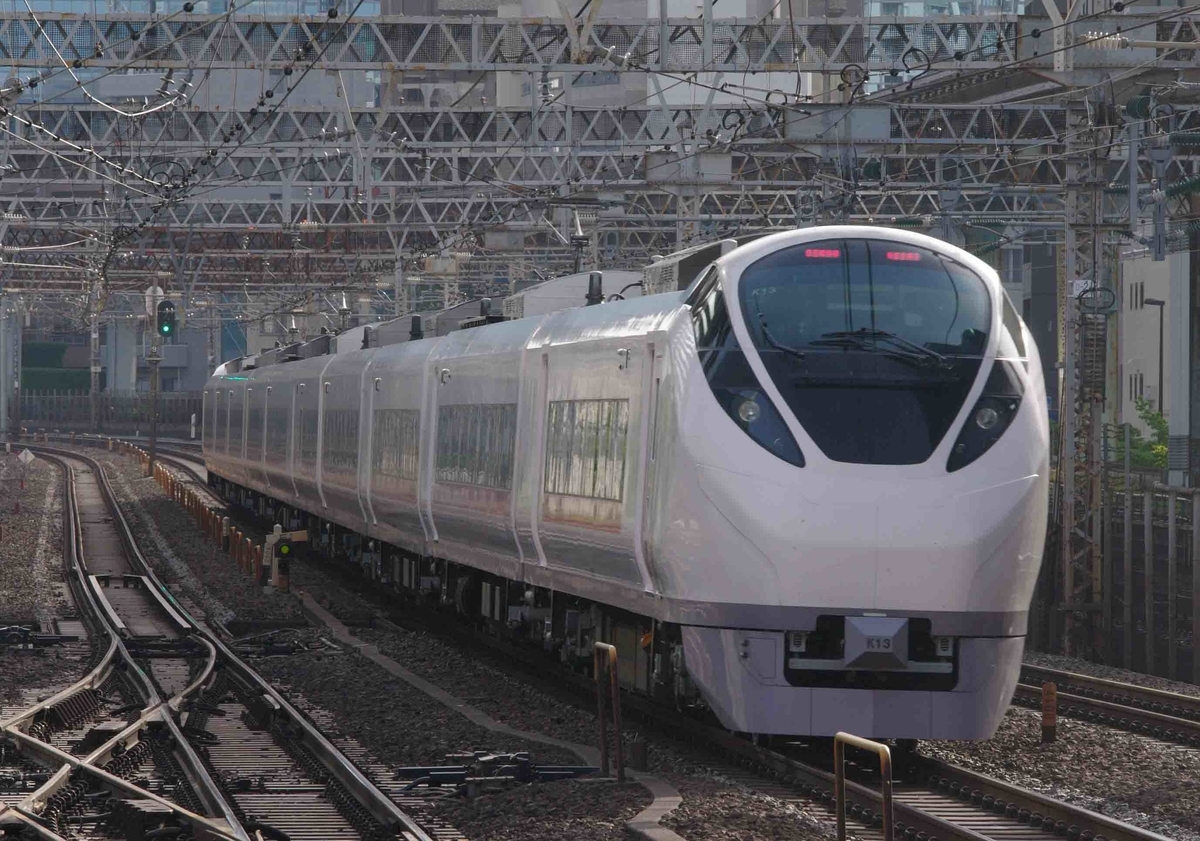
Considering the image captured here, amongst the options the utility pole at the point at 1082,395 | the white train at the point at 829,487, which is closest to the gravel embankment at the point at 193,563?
the utility pole at the point at 1082,395

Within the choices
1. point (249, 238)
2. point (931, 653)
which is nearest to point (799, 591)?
point (931, 653)

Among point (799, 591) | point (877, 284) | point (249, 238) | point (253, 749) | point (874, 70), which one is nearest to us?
point (799, 591)

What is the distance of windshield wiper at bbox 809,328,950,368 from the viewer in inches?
479

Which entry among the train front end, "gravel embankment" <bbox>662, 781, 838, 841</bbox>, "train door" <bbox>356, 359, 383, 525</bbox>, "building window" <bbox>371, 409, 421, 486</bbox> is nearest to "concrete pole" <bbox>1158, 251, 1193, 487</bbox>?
"train door" <bbox>356, 359, 383, 525</bbox>

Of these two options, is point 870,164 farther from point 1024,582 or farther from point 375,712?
point 1024,582

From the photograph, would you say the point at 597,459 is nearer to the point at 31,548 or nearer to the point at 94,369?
the point at 31,548

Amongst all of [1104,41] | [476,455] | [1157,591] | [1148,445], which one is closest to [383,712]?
[476,455]

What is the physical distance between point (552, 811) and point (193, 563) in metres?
22.2

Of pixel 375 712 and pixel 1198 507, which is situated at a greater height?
pixel 1198 507

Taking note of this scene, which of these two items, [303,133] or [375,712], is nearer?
[375,712]

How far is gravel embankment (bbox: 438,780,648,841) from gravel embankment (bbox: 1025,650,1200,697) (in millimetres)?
8899

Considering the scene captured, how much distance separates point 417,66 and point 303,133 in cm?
1261

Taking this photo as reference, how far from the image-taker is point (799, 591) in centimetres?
1173

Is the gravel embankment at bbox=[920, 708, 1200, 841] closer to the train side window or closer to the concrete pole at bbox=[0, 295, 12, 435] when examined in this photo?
the train side window
